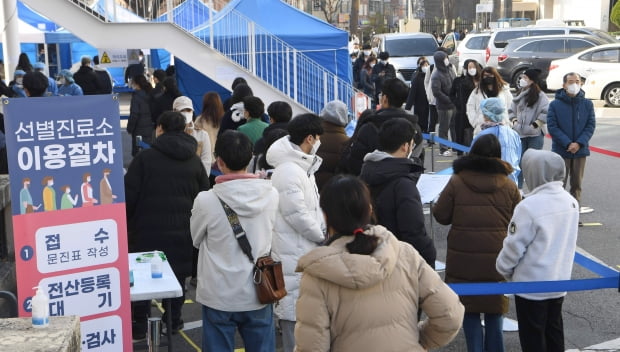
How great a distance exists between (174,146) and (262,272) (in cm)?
168

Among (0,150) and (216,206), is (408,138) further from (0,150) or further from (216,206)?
(0,150)

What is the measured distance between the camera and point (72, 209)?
4.33m

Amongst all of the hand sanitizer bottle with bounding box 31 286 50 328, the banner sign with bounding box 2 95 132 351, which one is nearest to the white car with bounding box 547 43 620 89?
the banner sign with bounding box 2 95 132 351

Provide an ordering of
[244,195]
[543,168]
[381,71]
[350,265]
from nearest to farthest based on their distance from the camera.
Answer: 1. [350,265]
2. [244,195]
3. [543,168]
4. [381,71]

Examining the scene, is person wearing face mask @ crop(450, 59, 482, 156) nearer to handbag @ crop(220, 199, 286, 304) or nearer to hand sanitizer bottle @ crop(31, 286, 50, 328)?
handbag @ crop(220, 199, 286, 304)

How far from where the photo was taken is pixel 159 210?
6066 millimetres

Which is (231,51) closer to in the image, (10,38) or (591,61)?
(10,38)

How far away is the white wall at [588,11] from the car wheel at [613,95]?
27546mm

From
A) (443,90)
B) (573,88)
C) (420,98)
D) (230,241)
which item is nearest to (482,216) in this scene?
(230,241)

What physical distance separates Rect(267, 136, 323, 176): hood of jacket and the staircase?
30.1 ft

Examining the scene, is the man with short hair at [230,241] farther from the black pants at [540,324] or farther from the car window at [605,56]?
the car window at [605,56]

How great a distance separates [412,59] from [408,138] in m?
19.8

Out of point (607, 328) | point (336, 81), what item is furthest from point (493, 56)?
point (607, 328)

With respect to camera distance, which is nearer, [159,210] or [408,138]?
[408,138]
